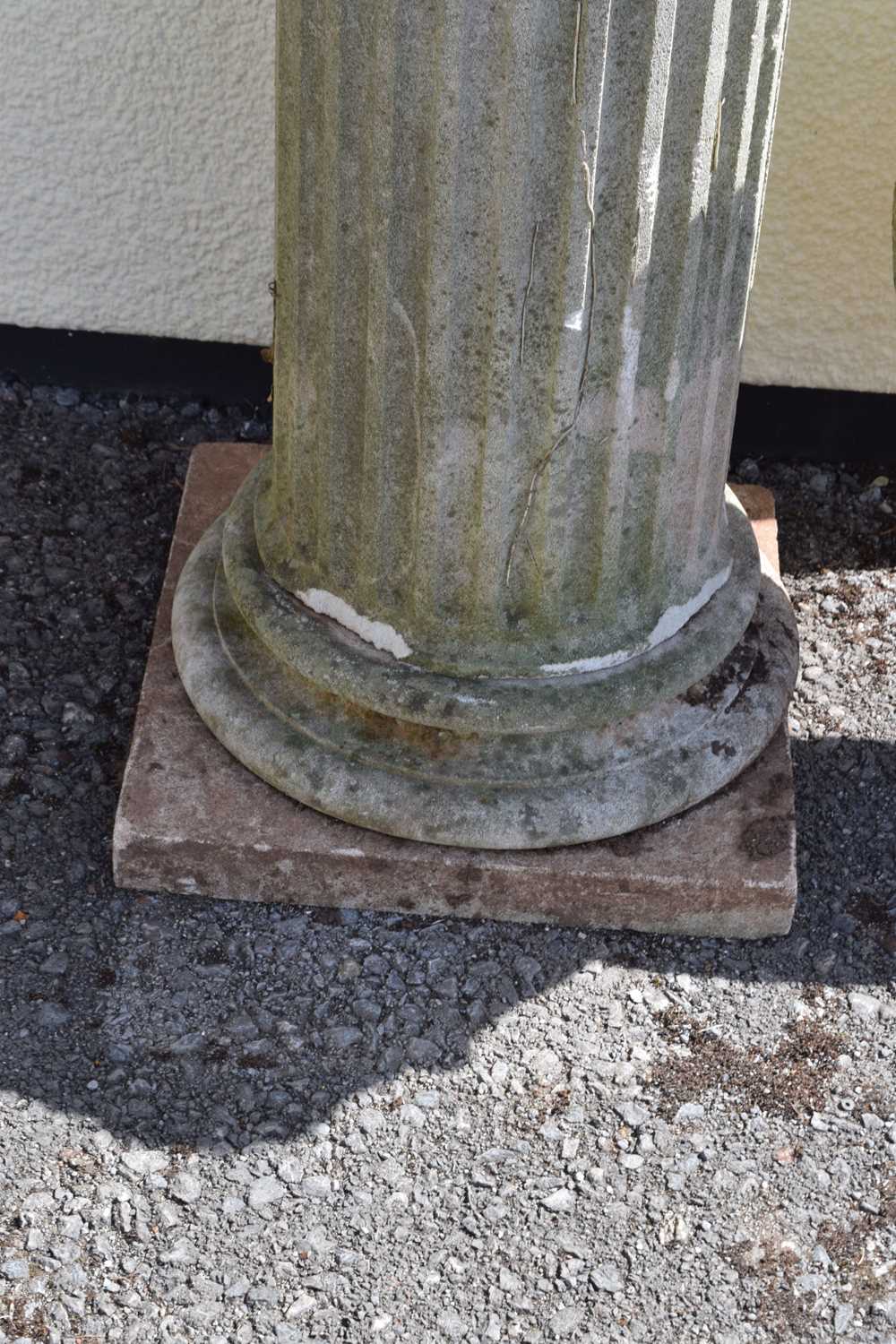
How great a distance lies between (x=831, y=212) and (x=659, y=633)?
137 cm

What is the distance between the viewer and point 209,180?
146 inches

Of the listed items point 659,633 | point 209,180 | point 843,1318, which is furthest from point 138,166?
point 843,1318

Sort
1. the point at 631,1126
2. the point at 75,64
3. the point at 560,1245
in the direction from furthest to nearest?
the point at 75,64
the point at 631,1126
the point at 560,1245

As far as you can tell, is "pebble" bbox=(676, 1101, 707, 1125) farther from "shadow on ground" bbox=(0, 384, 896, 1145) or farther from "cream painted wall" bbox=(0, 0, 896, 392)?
"cream painted wall" bbox=(0, 0, 896, 392)

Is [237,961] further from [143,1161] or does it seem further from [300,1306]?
[300,1306]

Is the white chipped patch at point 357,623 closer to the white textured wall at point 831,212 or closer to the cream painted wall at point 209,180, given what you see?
the cream painted wall at point 209,180

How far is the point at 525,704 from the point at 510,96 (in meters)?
0.97

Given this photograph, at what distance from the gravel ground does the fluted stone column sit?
0.91ft

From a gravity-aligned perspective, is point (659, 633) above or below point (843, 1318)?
above

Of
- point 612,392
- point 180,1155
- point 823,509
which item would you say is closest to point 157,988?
point 180,1155

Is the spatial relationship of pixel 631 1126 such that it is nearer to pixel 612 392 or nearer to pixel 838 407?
pixel 612 392

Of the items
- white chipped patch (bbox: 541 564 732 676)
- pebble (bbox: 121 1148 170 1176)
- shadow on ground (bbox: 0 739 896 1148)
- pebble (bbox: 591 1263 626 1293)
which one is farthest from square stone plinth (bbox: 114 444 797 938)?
pebble (bbox: 591 1263 626 1293)

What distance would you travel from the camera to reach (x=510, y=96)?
2203 millimetres

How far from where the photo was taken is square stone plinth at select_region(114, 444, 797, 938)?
274 centimetres
